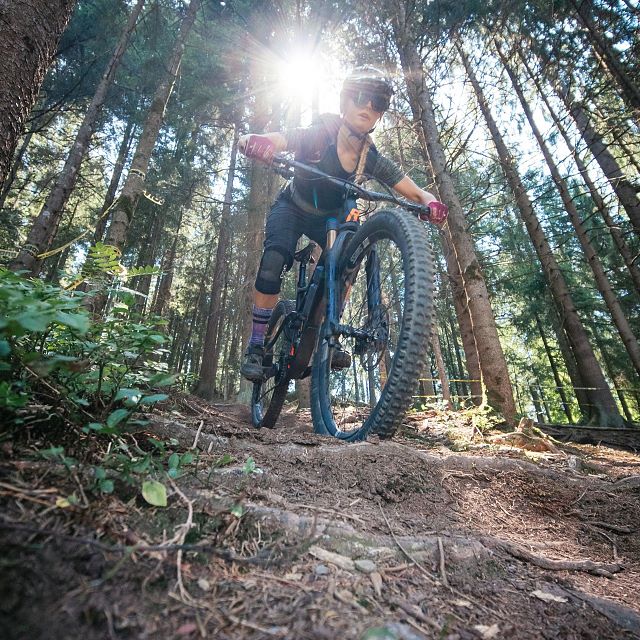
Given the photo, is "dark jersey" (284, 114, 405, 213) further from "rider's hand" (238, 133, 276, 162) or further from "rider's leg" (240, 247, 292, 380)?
"rider's leg" (240, 247, 292, 380)

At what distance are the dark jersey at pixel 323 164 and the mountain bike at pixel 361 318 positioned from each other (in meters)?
0.17

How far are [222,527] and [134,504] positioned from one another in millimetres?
217

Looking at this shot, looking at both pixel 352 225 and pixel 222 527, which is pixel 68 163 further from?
pixel 222 527

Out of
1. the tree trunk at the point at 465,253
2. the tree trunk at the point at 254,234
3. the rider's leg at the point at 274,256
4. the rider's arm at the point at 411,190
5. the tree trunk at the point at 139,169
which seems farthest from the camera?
the tree trunk at the point at 254,234

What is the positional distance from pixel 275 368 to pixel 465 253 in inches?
140

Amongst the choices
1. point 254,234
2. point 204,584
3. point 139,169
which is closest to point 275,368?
point 204,584

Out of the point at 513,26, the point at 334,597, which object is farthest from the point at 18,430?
the point at 513,26

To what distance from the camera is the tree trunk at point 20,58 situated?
173cm

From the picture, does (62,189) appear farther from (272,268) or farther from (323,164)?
(323,164)

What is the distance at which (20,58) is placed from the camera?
5.84 feet

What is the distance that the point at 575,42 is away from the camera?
27.7 ft

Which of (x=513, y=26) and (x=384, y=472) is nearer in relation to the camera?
(x=384, y=472)

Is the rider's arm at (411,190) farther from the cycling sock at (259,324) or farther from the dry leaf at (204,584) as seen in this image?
the dry leaf at (204,584)

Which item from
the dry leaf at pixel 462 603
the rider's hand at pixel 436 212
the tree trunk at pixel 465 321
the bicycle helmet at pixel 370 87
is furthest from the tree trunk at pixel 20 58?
the tree trunk at pixel 465 321
